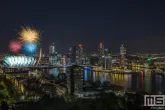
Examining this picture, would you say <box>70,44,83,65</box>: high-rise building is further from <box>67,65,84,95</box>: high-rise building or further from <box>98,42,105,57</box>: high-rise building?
<box>67,65,84,95</box>: high-rise building

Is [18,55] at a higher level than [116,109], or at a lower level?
higher

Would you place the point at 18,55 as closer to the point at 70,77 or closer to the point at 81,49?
the point at 70,77

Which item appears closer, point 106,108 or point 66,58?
point 106,108

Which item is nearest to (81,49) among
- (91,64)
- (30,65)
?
(91,64)

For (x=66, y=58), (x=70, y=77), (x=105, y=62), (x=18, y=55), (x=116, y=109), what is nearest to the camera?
(x=116, y=109)

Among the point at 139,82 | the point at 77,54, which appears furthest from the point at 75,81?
the point at 77,54

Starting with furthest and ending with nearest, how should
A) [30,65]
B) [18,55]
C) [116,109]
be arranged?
1. [30,65]
2. [18,55]
3. [116,109]

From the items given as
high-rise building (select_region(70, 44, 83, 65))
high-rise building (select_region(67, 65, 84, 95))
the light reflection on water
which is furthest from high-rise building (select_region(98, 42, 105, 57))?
high-rise building (select_region(67, 65, 84, 95))
